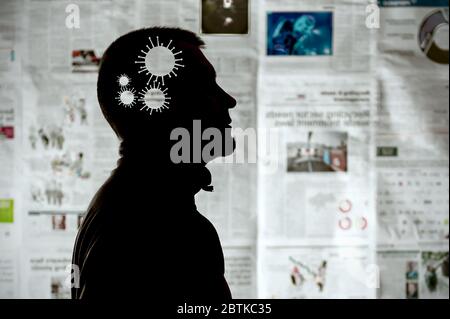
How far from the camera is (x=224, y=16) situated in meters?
0.73

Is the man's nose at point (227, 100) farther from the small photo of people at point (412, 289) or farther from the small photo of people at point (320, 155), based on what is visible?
the small photo of people at point (412, 289)

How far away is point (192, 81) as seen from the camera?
0.60 m

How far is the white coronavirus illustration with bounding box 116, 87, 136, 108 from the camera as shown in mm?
585

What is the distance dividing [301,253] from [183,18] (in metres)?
0.39

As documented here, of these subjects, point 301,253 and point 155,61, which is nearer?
point 155,61

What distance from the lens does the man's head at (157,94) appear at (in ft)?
1.92

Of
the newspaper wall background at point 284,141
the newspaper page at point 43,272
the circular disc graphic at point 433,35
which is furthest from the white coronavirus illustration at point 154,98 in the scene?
the circular disc graphic at point 433,35

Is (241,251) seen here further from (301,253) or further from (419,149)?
(419,149)

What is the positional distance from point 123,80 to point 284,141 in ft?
0.91

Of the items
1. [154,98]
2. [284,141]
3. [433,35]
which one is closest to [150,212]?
[154,98]

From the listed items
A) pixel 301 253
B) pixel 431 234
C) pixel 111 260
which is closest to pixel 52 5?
pixel 111 260

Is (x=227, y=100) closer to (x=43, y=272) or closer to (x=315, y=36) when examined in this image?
(x=315, y=36)

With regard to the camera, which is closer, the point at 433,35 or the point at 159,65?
the point at 159,65
